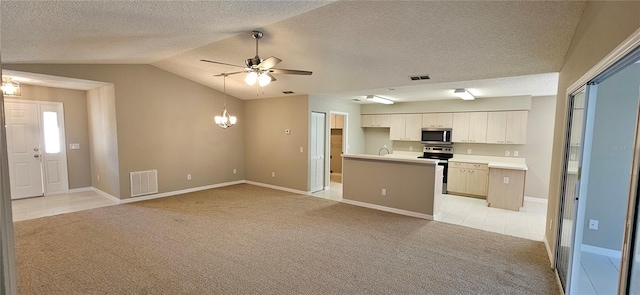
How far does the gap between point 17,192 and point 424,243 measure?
26.0 ft

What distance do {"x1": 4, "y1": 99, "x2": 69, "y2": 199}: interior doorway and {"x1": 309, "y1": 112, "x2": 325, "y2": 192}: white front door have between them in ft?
18.2

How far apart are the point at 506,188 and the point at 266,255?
15.5 feet

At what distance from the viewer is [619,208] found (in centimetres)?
323

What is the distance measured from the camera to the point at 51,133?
20.0 ft

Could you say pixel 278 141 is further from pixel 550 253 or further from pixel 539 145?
pixel 539 145

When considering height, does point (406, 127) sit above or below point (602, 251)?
above

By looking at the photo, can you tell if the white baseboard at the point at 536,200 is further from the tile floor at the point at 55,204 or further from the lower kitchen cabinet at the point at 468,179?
the tile floor at the point at 55,204

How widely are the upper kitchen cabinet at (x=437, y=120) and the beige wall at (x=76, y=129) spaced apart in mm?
8182

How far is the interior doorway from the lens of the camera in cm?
567

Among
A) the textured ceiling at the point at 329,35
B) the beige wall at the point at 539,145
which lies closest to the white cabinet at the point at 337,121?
the textured ceiling at the point at 329,35

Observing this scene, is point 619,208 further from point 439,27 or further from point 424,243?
point 439,27

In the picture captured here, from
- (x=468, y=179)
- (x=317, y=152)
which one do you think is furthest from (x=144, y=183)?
(x=468, y=179)

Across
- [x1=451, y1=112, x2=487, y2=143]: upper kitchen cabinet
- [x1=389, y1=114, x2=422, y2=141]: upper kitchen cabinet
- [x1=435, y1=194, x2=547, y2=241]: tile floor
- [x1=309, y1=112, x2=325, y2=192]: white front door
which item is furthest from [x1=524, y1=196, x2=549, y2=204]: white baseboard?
[x1=309, y1=112, x2=325, y2=192]: white front door

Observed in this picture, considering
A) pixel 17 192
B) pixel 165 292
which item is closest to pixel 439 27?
pixel 165 292
